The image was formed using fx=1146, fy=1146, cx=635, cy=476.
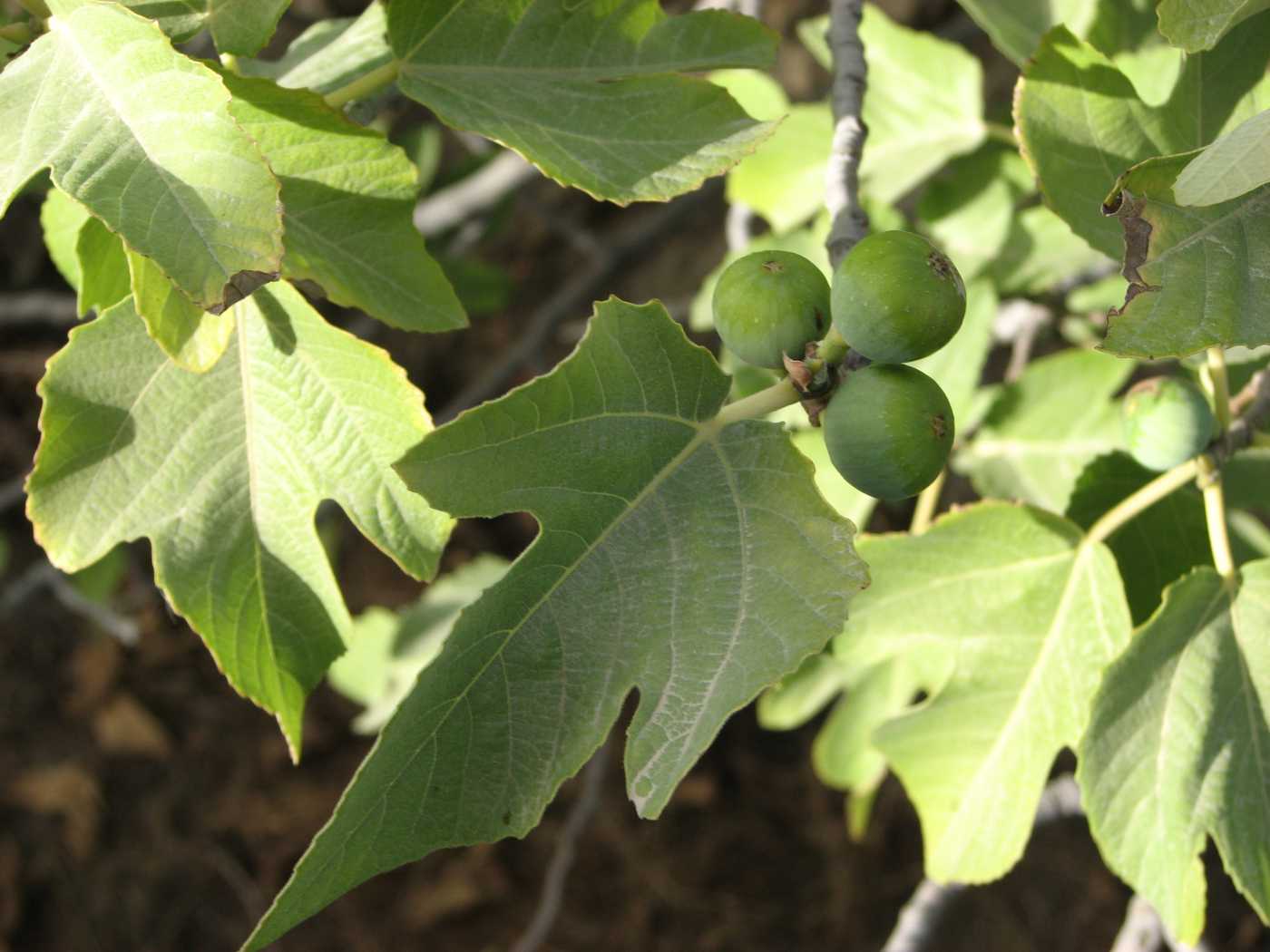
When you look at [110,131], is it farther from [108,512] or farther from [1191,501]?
[1191,501]

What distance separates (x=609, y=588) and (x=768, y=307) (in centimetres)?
31

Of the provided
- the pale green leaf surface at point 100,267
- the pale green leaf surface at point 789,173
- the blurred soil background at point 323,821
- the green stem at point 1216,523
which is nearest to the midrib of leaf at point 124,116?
the pale green leaf surface at point 100,267

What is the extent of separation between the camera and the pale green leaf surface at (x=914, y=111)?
2.03 meters

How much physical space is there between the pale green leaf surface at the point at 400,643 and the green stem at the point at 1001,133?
1.25 meters

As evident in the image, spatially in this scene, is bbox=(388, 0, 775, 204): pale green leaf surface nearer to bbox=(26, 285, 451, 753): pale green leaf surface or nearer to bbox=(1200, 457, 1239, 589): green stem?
bbox=(26, 285, 451, 753): pale green leaf surface

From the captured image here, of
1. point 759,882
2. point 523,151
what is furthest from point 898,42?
point 759,882

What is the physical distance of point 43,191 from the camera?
1.51 m

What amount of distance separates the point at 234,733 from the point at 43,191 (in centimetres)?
283

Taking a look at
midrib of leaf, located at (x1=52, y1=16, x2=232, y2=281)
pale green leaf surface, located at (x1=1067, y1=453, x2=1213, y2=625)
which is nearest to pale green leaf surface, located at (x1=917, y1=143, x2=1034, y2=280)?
pale green leaf surface, located at (x1=1067, y1=453, x2=1213, y2=625)

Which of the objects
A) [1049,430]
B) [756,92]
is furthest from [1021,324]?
[756,92]

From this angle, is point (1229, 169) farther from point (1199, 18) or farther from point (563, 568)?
point (563, 568)

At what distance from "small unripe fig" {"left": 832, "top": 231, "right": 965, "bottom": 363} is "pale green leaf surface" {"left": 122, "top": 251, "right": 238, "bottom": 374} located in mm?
561

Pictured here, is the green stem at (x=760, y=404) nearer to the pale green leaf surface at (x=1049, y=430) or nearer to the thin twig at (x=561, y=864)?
the pale green leaf surface at (x=1049, y=430)

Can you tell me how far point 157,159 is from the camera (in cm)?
93
